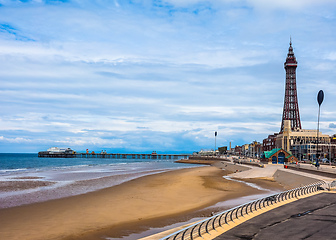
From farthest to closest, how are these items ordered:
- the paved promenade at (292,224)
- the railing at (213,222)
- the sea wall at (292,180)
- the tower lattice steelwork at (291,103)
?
the tower lattice steelwork at (291,103) < the sea wall at (292,180) < the paved promenade at (292,224) < the railing at (213,222)

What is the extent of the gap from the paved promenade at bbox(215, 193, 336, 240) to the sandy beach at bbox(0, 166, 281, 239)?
24.3 ft

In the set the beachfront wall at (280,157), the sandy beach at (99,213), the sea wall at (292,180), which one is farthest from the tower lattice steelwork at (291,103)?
the sandy beach at (99,213)

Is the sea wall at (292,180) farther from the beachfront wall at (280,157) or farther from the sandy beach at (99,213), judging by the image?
the beachfront wall at (280,157)

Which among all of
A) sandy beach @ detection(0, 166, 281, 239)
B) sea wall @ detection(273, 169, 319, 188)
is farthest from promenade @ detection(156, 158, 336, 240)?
sea wall @ detection(273, 169, 319, 188)

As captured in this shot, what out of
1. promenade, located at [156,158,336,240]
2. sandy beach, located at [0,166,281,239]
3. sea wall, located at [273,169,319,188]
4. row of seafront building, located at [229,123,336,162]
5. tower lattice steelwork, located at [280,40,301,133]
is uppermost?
tower lattice steelwork, located at [280,40,301,133]

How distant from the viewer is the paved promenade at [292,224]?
13.1 metres

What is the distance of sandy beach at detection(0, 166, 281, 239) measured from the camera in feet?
61.2

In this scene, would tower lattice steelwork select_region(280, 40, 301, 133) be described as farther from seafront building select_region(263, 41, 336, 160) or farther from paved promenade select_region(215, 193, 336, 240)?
paved promenade select_region(215, 193, 336, 240)

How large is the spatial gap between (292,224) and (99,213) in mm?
14250

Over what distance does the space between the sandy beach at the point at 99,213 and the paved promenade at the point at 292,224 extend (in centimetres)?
741

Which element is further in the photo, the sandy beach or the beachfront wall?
the beachfront wall

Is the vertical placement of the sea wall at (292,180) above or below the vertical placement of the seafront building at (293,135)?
below

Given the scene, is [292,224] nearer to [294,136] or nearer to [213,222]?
[213,222]

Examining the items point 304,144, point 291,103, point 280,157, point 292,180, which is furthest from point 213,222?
point 291,103
